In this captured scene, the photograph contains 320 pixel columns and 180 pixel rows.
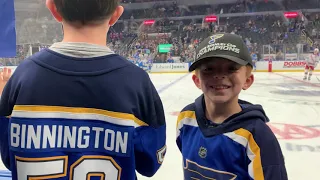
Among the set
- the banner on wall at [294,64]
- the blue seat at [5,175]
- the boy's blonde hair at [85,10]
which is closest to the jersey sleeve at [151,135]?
the boy's blonde hair at [85,10]

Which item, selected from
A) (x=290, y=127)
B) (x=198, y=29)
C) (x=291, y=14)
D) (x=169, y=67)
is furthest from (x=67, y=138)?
(x=291, y=14)

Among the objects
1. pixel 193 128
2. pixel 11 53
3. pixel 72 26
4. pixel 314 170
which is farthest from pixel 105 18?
pixel 314 170

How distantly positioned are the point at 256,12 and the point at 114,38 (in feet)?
32.6

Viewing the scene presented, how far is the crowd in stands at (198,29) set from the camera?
15.4 metres

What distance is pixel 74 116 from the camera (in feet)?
2.34

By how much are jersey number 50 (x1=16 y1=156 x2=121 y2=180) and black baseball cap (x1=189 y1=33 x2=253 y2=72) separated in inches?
19.0

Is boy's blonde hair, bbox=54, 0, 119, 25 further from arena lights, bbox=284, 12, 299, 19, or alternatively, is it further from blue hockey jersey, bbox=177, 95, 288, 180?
arena lights, bbox=284, 12, 299, 19

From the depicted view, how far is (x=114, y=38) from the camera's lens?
20.6 meters

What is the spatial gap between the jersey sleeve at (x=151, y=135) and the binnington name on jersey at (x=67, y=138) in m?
0.05

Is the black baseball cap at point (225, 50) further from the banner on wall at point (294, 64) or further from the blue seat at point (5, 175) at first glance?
the banner on wall at point (294, 64)

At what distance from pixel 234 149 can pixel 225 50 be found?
312 millimetres

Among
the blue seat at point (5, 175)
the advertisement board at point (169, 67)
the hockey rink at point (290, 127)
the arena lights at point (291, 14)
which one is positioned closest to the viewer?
the blue seat at point (5, 175)

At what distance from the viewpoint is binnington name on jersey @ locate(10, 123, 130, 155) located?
704 millimetres

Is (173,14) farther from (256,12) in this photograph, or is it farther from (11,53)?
(11,53)
